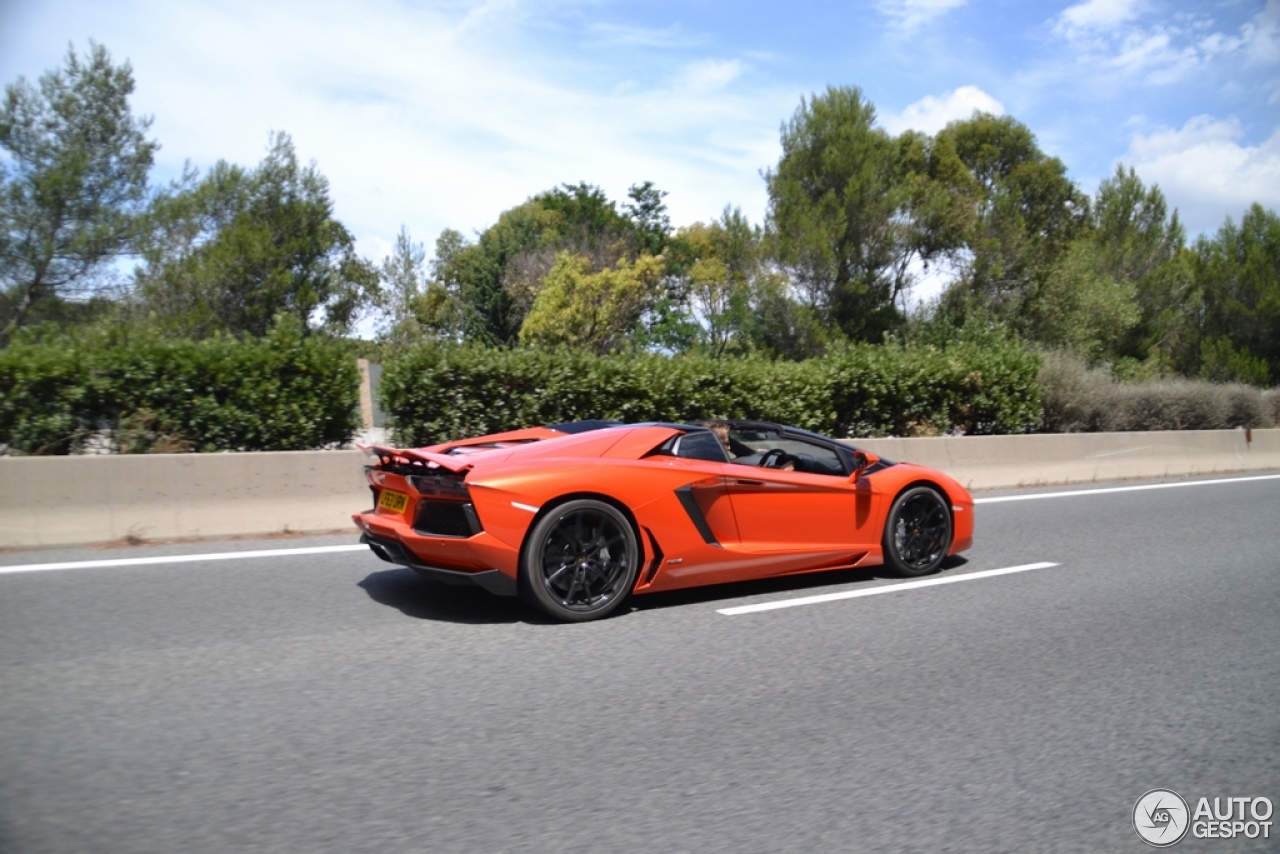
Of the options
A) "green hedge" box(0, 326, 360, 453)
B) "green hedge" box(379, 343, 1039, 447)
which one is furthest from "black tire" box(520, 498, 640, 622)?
"green hedge" box(379, 343, 1039, 447)

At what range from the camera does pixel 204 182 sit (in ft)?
103

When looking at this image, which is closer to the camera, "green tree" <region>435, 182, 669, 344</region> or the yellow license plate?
the yellow license plate

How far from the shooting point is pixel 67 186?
24.1 meters

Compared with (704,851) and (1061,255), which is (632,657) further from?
(1061,255)

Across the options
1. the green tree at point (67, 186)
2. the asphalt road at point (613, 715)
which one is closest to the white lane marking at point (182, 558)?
the asphalt road at point (613, 715)

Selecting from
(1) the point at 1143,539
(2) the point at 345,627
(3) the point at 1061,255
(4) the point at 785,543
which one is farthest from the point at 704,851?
(3) the point at 1061,255

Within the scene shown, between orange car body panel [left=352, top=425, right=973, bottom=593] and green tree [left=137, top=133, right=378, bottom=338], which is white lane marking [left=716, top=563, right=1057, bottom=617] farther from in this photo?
green tree [left=137, top=133, right=378, bottom=338]

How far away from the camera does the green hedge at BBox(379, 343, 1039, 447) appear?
10688mm

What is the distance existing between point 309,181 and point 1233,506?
102 ft

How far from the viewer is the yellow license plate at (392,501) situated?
238 inches

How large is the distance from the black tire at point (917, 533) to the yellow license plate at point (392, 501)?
3.65 metres

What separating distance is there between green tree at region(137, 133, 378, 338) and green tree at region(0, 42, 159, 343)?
3.83 feet

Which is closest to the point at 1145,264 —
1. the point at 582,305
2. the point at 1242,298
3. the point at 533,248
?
the point at 1242,298

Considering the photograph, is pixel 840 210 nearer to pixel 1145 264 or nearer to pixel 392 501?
pixel 1145 264
